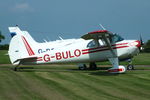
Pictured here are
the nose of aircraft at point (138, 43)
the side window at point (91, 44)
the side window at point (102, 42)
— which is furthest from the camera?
the side window at point (91, 44)

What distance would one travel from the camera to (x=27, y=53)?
2062 centimetres

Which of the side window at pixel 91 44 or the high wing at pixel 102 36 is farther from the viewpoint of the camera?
the side window at pixel 91 44

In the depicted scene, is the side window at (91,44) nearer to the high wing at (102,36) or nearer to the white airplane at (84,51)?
the white airplane at (84,51)

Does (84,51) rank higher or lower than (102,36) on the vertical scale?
lower

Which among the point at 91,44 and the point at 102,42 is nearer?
the point at 102,42

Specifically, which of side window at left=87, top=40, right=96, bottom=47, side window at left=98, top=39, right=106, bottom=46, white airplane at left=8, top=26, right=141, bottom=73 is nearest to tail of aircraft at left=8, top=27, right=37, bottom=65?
white airplane at left=8, top=26, right=141, bottom=73

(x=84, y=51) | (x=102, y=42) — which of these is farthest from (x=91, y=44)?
(x=102, y=42)

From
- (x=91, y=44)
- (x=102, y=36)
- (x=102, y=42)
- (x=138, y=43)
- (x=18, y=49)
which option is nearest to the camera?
(x=102, y=36)

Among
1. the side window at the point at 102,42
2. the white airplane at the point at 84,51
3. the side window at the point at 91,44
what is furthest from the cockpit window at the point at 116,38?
the side window at the point at 91,44

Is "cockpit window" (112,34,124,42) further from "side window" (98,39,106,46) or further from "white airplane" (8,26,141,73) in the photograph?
"side window" (98,39,106,46)

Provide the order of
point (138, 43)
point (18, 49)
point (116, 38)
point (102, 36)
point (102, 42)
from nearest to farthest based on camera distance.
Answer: point (102, 36)
point (138, 43)
point (116, 38)
point (102, 42)
point (18, 49)

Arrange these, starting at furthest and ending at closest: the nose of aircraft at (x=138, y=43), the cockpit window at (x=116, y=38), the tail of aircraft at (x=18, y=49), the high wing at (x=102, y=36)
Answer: the tail of aircraft at (x=18, y=49), the cockpit window at (x=116, y=38), the nose of aircraft at (x=138, y=43), the high wing at (x=102, y=36)

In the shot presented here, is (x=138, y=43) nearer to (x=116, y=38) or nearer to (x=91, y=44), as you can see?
(x=116, y=38)

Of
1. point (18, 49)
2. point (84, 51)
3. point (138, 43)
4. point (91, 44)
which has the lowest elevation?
point (84, 51)
